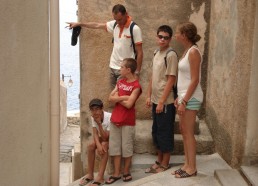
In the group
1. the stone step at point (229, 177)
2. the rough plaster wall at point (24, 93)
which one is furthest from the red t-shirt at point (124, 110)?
the stone step at point (229, 177)

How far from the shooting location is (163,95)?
5121mm

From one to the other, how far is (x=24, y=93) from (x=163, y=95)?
2.19m

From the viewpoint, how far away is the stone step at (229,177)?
461cm

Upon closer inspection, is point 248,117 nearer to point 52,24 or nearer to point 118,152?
point 118,152

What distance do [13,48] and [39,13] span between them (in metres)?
0.93

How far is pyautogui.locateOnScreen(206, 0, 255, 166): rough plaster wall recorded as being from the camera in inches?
188

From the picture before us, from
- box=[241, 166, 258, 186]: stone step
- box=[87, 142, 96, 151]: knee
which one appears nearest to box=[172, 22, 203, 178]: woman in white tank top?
box=[241, 166, 258, 186]: stone step

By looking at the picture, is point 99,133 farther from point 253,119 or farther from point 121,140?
point 253,119

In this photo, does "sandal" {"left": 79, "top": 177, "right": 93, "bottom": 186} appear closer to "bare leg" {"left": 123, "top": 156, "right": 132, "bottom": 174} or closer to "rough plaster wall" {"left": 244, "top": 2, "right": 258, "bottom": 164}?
"bare leg" {"left": 123, "top": 156, "right": 132, "bottom": 174}

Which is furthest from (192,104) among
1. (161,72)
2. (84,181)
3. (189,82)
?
(84,181)

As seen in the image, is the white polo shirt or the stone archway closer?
the stone archway

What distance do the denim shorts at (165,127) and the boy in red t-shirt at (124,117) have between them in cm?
33

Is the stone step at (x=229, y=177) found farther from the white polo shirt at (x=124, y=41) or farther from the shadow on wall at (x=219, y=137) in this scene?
the white polo shirt at (x=124, y=41)

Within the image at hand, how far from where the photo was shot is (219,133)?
5789 millimetres
